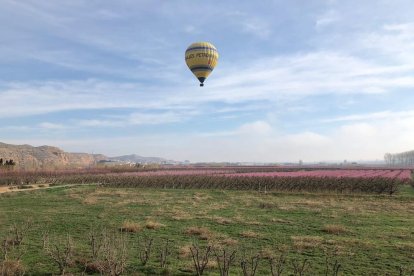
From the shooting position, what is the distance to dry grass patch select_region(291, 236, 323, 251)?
10891 mm

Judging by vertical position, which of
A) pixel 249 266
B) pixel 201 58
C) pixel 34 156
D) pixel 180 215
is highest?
pixel 201 58

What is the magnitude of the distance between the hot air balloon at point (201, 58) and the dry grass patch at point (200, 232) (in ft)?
54.3

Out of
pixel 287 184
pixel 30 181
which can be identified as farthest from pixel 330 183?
pixel 30 181

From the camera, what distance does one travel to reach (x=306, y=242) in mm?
11352

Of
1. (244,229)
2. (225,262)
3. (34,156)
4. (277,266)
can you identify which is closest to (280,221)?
(244,229)

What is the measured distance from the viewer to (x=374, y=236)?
40.8 ft

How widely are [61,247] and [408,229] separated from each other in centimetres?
1123

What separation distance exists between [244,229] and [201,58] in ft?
53.7

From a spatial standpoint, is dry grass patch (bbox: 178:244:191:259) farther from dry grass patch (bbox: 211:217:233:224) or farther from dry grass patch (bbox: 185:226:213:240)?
dry grass patch (bbox: 211:217:233:224)

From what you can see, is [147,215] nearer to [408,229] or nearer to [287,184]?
[408,229]

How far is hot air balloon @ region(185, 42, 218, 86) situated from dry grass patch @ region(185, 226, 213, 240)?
54.3ft

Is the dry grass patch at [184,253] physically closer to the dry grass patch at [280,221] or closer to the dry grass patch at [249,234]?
the dry grass patch at [249,234]

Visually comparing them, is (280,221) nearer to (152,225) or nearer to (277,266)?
(152,225)

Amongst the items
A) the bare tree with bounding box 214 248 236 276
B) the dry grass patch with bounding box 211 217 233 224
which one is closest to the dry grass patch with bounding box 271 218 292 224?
the dry grass patch with bounding box 211 217 233 224
